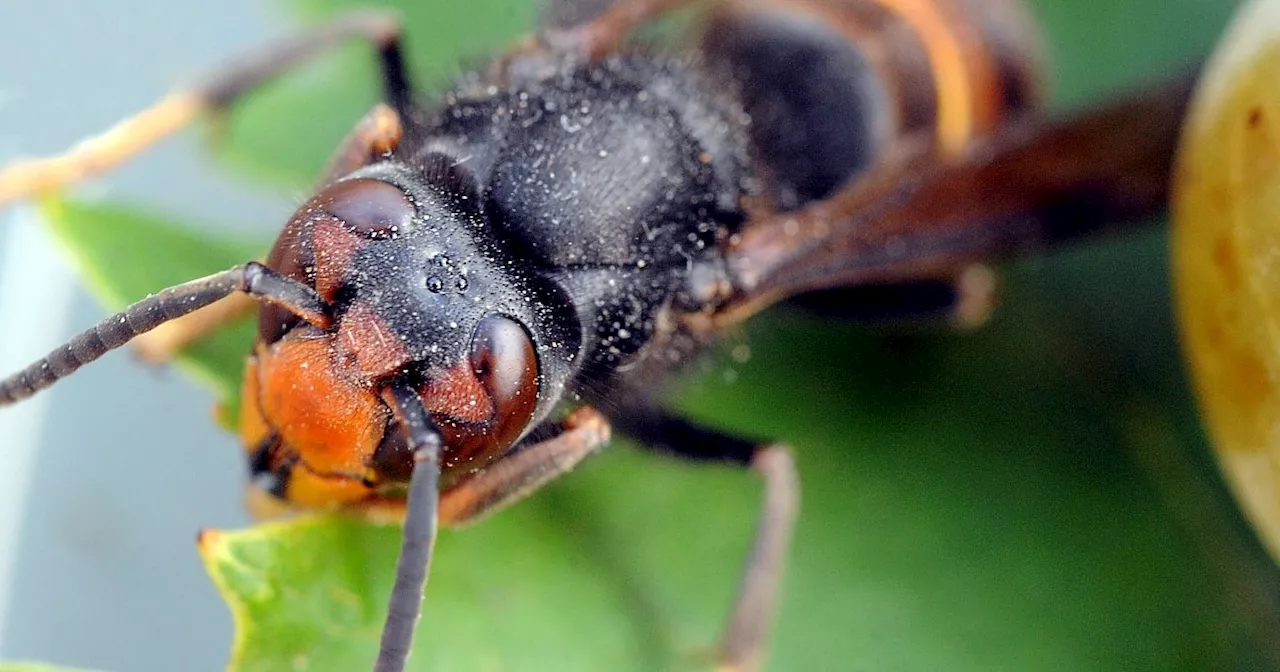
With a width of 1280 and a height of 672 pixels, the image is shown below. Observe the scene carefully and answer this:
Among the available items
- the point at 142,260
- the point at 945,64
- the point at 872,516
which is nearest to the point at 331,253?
the point at 142,260

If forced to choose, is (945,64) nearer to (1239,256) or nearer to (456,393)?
(1239,256)

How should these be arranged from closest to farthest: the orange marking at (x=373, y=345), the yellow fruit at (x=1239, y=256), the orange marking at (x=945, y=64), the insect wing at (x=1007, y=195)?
the orange marking at (x=373, y=345) → the yellow fruit at (x=1239, y=256) → the insect wing at (x=1007, y=195) → the orange marking at (x=945, y=64)

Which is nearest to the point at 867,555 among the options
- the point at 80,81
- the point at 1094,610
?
the point at 1094,610

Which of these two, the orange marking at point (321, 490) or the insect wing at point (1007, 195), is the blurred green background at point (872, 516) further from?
the insect wing at point (1007, 195)

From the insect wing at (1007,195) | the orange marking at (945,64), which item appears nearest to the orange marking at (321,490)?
the insect wing at (1007,195)

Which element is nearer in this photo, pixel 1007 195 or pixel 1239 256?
pixel 1239 256

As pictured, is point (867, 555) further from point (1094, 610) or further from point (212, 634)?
point (212, 634)

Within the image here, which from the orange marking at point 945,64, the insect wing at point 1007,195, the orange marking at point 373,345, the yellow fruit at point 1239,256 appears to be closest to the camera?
the orange marking at point 373,345
